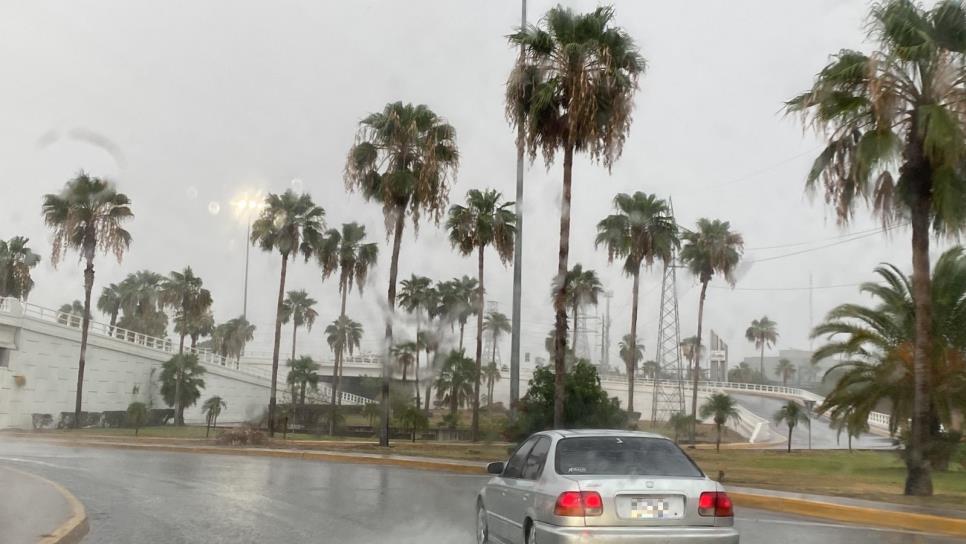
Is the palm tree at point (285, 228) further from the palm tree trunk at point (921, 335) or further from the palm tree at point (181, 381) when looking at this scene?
the palm tree trunk at point (921, 335)

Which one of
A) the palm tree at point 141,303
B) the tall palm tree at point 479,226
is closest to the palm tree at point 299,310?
the palm tree at point 141,303

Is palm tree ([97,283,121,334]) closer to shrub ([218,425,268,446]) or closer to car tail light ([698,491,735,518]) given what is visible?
shrub ([218,425,268,446])

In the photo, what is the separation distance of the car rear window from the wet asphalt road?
3.11 meters

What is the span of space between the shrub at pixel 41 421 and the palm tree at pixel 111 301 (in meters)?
61.6

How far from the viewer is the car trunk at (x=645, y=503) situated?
6617mm

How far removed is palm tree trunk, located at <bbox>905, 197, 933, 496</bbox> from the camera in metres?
16.5

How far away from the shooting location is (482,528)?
935 cm

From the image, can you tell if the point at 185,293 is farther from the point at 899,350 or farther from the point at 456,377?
the point at 899,350

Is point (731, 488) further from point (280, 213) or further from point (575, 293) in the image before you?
point (575, 293)

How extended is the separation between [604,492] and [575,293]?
2690 inches

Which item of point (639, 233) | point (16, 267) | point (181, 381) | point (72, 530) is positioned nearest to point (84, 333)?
point (181, 381)

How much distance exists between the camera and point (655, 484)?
6715 mm

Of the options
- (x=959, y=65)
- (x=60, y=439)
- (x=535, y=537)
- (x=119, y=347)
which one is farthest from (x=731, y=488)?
(x=119, y=347)

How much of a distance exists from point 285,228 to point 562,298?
25.7m
